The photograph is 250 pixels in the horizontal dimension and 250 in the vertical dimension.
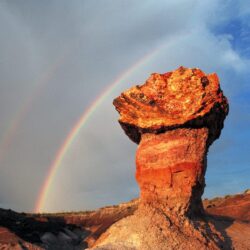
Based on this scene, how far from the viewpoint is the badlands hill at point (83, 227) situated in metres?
17.8

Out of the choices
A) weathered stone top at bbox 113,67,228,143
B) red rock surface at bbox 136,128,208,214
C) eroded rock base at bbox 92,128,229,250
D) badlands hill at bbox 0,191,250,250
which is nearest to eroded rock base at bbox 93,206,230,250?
eroded rock base at bbox 92,128,229,250

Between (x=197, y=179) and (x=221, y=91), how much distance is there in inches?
142

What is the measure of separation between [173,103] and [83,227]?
47.4 m

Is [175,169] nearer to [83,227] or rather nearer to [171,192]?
[171,192]

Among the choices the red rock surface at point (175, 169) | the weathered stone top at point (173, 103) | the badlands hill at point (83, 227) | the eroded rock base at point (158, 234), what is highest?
the badlands hill at point (83, 227)

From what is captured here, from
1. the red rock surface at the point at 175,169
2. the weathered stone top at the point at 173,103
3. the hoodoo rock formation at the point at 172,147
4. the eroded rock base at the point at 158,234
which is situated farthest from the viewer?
the weathered stone top at the point at 173,103

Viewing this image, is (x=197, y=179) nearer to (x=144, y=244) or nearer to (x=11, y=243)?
(x=144, y=244)

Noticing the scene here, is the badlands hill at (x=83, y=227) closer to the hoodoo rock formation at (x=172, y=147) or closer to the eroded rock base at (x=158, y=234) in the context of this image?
the eroded rock base at (x=158, y=234)

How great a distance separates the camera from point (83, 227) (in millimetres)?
60125

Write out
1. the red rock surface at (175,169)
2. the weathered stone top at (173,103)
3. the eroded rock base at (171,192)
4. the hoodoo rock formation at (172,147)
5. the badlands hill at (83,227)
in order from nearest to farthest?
the eroded rock base at (171,192)
the hoodoo rock formation at (172,147)
the red rock surface at (175,169)
the weathered stone top at (173,103)
the badlands hill at (83,227)

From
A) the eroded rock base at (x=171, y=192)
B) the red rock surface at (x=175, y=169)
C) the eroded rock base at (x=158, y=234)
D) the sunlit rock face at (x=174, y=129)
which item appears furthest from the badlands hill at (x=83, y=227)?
the red rock surface at (x=175, y=169)

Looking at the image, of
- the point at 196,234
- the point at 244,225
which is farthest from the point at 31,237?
the point at 196,234

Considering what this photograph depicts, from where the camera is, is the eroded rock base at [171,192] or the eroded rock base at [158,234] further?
the eroded rock base at [171,192]

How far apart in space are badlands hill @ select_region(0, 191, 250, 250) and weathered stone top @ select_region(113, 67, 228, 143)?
441cm
